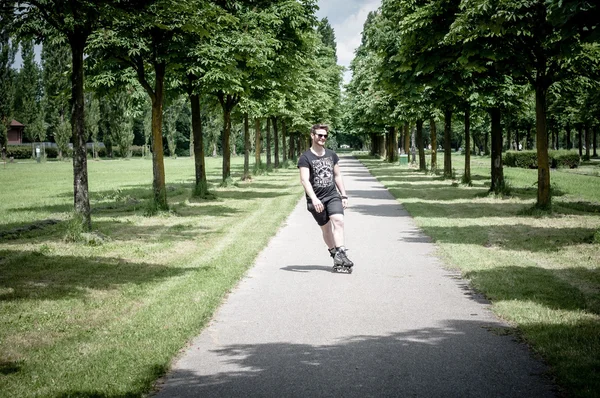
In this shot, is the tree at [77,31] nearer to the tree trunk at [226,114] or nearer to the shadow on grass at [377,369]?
the shadow on grass at [377,369]

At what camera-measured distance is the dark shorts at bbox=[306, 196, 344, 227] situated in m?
8.36

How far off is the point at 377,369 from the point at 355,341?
2.33 feet

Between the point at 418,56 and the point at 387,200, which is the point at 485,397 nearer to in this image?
the point at 418,56

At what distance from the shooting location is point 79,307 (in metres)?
6.60

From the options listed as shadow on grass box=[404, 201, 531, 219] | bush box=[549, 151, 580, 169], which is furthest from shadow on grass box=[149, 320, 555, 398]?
bush box=[549, 151, 580, 169]

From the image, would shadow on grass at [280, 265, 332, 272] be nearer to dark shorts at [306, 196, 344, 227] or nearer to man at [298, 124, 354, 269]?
man at [298, 124, 354, 269]

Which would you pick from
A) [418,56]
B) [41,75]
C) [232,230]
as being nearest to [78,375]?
[232,230]

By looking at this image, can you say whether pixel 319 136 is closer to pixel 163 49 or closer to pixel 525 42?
pixel 163 49

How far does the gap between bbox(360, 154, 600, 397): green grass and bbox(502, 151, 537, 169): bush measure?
84.5ft

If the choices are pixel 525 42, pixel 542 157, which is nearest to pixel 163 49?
pixel 525 42

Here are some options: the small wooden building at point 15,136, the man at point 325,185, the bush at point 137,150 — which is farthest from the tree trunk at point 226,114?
the bush at point 137,150

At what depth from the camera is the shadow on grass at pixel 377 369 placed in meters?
4.12

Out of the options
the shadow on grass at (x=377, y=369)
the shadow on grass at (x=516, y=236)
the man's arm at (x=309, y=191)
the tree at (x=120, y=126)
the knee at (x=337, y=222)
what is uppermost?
the tree at (x=120, y=126)

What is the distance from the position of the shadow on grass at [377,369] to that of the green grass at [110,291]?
493 mm
